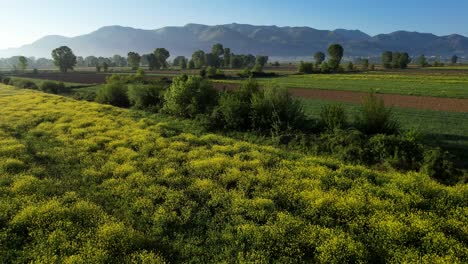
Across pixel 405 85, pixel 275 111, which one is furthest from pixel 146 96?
pixel 405 85

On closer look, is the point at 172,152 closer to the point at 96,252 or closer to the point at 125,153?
the point at 125,153

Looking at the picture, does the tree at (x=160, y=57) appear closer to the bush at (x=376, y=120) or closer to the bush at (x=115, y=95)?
the bush at (x=115, y=95)

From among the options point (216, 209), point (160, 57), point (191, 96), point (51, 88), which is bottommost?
point (216, 209)

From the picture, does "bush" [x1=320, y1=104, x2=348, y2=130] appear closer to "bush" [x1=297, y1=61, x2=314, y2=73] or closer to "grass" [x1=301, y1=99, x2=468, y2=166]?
"grass" [x1=301, y1=99, x2=468, y2=166]

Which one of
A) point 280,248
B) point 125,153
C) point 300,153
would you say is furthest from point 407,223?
point 125,153

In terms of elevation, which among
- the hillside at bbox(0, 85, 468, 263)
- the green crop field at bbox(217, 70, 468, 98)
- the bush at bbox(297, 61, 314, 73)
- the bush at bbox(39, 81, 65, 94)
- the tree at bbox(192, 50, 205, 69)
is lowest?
the hillside at bbox(0, 85, 468, 263)

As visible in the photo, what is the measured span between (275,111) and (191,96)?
10908 millimetres

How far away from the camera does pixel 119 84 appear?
159ft

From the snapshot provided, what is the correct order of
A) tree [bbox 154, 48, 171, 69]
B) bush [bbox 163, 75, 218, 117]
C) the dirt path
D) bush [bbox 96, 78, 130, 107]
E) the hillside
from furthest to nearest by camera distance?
tree [bbox 154, 48, 171, 69] < bush [bbox 96, 78, 130, 107] < the dirt path < bush [bbox 163, 75, 218, 117] < the hillside

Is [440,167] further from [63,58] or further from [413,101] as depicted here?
[63,58]

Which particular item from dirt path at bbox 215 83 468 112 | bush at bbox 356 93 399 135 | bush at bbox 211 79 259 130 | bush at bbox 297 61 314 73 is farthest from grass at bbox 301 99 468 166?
bush at bbox 297 61 314 73

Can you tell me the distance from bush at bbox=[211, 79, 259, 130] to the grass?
27.8ft

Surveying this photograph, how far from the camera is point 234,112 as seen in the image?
90.7ft

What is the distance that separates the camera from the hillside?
10.2m
